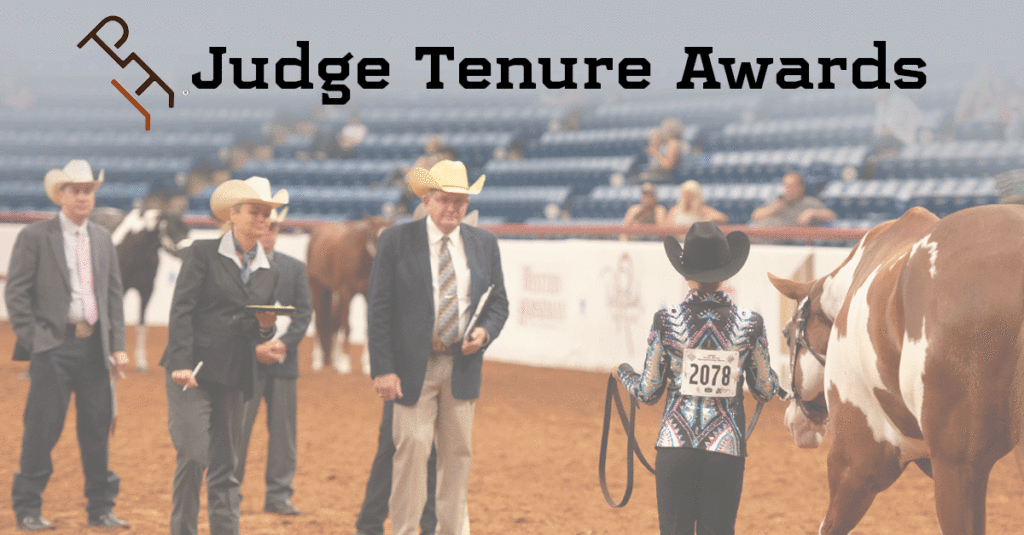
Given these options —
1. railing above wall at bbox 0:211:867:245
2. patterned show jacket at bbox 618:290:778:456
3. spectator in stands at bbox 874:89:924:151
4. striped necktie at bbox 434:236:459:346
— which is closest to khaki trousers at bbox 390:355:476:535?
striped necktie at bbox 434:236:459:346

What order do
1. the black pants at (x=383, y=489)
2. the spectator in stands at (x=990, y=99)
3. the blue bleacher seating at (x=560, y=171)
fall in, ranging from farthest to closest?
the blue bleacher seating at (x=560, y=171), the spectator in stands at (x=990, y=99), the black pants at (x=383, y=489)

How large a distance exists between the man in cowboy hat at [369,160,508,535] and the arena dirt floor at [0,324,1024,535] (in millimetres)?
1036

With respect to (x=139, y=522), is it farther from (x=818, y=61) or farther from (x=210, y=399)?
(x=818, y=61)

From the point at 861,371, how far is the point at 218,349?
2746mm

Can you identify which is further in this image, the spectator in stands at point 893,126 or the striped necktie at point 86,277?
the spectator in stands at point 893,126

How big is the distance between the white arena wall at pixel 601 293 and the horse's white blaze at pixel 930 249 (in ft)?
18.1

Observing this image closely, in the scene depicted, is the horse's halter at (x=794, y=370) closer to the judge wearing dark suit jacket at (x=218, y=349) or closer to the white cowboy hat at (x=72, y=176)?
the judge wearing dark suit jacket at (x=218, y=349)

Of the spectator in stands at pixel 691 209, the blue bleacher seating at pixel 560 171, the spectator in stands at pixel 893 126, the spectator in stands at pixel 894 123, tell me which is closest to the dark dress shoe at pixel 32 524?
the spectator in stands at pixel 691 209

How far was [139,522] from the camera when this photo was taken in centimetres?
555

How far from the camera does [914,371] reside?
320 centimetres

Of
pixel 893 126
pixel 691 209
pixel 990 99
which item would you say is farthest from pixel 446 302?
pixel 990 99

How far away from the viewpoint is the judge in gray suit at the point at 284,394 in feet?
18.4

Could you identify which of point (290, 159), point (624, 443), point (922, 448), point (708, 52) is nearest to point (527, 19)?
point (708, 52)

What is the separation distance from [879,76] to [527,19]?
355 inches
